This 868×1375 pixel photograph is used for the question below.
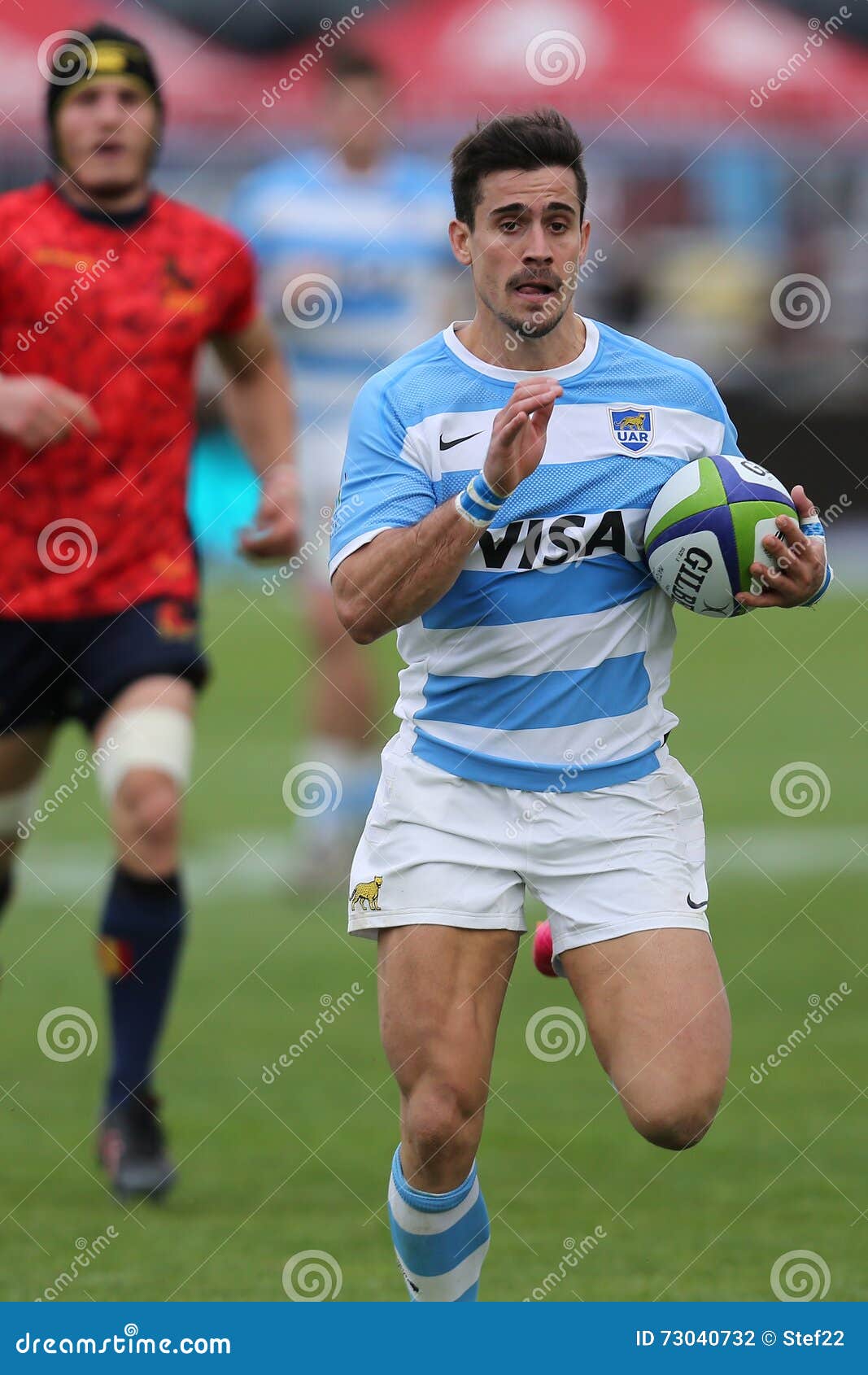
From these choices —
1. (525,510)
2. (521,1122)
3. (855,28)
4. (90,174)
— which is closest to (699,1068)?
(525,510)

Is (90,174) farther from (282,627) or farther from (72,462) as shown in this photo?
(282,627)

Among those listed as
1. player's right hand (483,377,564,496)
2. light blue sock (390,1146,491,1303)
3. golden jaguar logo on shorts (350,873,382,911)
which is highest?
player's right hand (483,377,564,496)

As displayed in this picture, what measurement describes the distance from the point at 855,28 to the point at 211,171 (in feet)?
31.1

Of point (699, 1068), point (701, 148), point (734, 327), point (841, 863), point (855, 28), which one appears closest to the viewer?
point (699, 1068)

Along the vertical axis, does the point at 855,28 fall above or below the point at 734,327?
above

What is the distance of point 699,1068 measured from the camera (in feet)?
14.0
